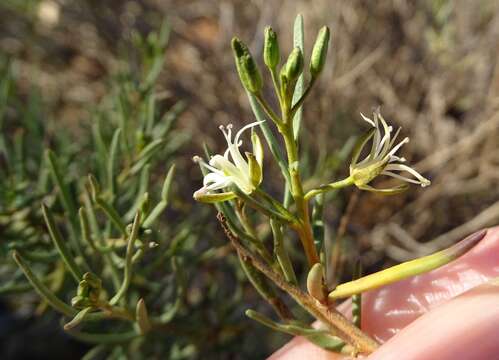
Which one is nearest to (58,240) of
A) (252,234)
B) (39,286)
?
(39,286)

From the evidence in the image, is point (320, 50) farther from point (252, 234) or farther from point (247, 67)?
point (252, 234)

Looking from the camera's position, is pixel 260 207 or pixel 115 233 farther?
pixel 115 233

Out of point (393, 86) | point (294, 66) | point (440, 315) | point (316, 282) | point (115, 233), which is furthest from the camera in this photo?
point (393, 86)

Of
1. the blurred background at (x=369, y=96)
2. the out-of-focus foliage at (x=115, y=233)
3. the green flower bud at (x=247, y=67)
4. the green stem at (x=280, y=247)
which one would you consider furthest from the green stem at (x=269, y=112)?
the blurred background at (x=369, y=96)

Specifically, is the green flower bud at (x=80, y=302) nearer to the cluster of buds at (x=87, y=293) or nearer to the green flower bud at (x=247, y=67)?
the cluster of buds at (x=87, y=293)

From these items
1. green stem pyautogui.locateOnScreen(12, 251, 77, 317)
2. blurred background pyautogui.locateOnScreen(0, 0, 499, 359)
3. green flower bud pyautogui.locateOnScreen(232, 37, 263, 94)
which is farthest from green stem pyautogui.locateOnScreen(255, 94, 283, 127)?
blurred background pyautogui.locateOnScreen(0, 0, 499, 359)

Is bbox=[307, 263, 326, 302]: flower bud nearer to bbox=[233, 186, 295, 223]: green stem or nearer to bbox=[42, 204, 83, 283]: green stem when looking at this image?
bbox=[233, 186, 295, 223]: green stem

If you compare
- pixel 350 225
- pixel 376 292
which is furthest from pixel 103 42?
pixel 376 292
